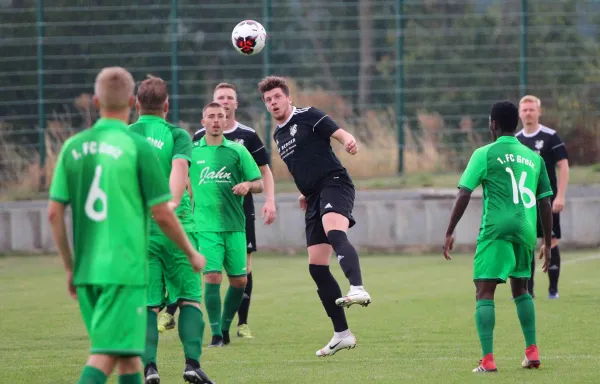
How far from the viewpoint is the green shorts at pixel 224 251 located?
1046 cm

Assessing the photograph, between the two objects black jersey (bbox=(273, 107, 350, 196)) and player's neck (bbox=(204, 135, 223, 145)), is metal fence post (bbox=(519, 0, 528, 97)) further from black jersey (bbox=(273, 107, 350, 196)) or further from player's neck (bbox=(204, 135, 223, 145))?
black jersey (bbox=(273, 107, 350, 196))

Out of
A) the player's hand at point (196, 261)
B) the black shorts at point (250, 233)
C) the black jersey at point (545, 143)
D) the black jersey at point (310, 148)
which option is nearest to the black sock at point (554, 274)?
the black jersey at point (545, 143)

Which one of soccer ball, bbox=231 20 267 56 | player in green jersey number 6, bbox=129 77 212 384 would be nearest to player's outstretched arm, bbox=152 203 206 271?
player in green jersey number 6, bbox=129 77 212 384

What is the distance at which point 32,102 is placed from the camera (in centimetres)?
2227

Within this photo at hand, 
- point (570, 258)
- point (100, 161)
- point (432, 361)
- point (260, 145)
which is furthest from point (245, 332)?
point (570, 258)

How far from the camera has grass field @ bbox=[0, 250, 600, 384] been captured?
28.7ft

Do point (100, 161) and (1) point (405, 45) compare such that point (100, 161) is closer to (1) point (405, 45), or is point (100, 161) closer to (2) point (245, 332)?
(2) point (245, 332)

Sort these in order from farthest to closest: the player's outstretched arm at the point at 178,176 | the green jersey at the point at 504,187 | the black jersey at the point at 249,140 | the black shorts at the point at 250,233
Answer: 1. the black shorts at the point at 250,233
2. the black jersey at the point at 249,140
3. the green jersey at the point at 504,187
4. the player's outstretched arm at the point at 178,176

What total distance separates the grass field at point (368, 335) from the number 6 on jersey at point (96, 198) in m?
2.82

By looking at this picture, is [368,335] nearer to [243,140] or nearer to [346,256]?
[346,256]

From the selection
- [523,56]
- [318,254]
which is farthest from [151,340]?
[523,56]

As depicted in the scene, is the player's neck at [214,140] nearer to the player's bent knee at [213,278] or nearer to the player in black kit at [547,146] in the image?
the player's bent knee at [213,278]

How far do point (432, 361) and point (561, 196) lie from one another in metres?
4.76

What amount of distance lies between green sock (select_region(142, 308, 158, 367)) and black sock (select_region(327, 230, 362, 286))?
173 centimetres
